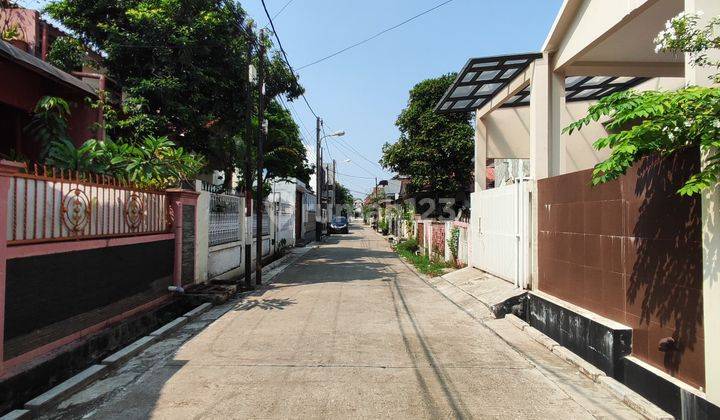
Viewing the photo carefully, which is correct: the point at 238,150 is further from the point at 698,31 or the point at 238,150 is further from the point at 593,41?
the point at 698,31

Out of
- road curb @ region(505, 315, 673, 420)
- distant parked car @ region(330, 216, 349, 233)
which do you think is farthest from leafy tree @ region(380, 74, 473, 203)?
distant parked car @ region(330, 216, 349, 233)

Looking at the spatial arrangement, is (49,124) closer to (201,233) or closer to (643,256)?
(201,233)

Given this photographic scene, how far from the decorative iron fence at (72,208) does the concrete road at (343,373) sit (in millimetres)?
1708

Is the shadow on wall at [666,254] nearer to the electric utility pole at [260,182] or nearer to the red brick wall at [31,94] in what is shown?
the electric utility pole at [260,182]

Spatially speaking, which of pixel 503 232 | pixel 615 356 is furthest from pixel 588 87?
pixel 615 356

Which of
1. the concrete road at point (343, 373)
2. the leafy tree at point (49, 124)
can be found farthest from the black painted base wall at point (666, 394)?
the leafy tree at point (49, 124)

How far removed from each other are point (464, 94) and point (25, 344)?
9740 millimetres

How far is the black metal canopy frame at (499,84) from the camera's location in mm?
9047

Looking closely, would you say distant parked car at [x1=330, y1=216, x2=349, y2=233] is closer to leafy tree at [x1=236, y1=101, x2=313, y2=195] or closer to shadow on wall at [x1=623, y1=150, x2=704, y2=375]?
leafy tree at [x1=236, y1=101, x2=313, y2=195]

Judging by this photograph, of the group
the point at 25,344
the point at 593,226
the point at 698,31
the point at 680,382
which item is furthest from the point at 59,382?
the point at 698,31

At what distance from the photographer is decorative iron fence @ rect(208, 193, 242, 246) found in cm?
1087

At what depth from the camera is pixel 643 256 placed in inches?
186

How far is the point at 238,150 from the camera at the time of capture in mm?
15828

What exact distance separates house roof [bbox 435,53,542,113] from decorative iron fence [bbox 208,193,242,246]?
603 centimetres
